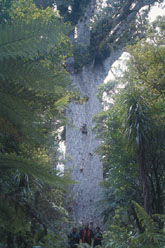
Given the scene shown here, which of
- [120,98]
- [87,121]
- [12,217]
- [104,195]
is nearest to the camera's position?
[12,217]

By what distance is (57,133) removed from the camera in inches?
299

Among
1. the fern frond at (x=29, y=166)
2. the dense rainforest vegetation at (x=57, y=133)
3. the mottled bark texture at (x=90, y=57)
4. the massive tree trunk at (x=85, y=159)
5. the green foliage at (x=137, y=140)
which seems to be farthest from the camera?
the mottled bark texture at (x=90, y=57)

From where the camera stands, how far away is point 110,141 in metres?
6.81

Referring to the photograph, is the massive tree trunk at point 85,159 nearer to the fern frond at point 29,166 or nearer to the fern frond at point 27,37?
the fern frond at point 27,37

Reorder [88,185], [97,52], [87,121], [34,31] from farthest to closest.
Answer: [97,52] → [87,121] → [88,185] → [34,31]

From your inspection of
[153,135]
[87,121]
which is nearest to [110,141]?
[153,135]

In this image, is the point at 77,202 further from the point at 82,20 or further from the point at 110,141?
the point at 82,20

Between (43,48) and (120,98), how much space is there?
502 centimetres

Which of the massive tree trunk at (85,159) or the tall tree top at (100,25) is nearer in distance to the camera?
the massive tree trunk at (85,159)

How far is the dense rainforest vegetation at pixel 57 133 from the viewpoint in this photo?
0.85 metres

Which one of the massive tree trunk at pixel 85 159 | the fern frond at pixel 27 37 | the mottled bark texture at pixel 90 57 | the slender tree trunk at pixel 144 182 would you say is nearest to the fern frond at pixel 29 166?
the fern frond at pixel 27 37

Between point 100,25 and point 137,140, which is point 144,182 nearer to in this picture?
point 137,140

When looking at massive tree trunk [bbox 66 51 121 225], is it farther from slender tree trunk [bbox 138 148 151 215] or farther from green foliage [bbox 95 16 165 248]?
slender tree trunk [bbox 138 148 151 215]

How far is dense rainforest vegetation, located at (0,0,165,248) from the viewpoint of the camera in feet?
2.77
